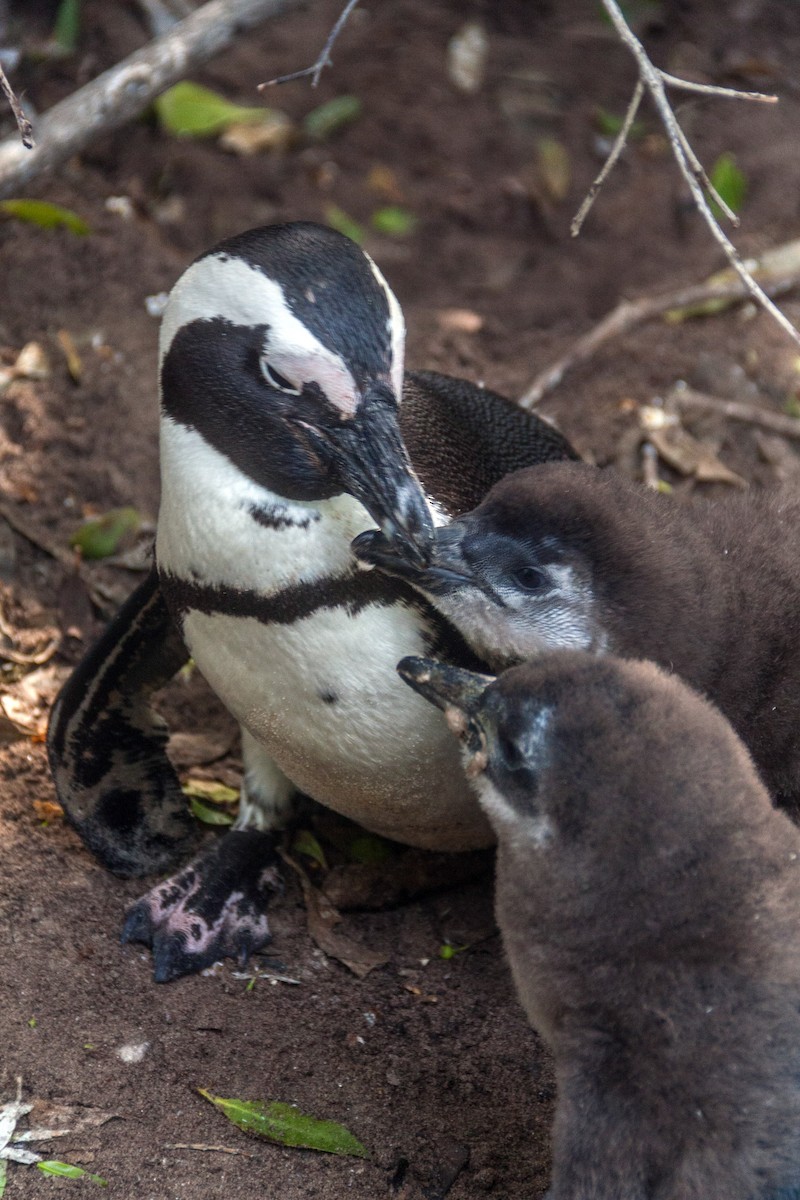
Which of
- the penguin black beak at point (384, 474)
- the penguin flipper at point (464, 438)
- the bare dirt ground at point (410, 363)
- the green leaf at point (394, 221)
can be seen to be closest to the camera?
the penguin black beak at point (384, 474)

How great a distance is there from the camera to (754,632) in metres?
2.52

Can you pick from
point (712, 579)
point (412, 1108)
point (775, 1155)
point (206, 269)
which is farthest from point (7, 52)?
point (775, 1155)

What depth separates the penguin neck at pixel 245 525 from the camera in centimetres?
255

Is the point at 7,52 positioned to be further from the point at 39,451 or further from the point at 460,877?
the point at 460,877

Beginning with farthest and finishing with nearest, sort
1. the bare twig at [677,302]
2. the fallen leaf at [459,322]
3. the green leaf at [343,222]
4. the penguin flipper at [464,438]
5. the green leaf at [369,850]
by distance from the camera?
the green leaf at [343,222]
the fallen leaf at [459,322]
the bare twig at [677,302]
the green leaf at [369,850]
the penguin flipper at [464,438]

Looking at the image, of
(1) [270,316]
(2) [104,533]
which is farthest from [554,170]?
(1) [270,316]

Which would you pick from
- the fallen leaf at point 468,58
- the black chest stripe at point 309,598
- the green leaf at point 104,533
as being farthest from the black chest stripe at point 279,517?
the fallen leaf at point 468,58

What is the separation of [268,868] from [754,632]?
1.25 meters

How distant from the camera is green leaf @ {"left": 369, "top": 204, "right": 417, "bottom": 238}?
5410 millimetres

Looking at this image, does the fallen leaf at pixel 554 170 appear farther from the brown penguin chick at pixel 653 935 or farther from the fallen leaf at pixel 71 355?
the brown penguin chick at pixel 653 935

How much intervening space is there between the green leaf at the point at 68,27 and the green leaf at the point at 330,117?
94 cm

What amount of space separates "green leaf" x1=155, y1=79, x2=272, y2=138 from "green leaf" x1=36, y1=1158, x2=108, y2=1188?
383cm

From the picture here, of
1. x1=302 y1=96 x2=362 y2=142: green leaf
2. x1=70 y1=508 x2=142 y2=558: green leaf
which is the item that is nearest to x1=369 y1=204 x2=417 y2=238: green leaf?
x1=302 y1=96 x2=362 y2=142: green leaf

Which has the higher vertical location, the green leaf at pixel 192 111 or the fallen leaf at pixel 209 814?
the green leaf at pixel 192 111
